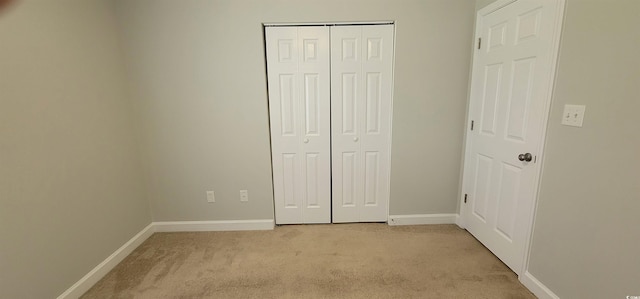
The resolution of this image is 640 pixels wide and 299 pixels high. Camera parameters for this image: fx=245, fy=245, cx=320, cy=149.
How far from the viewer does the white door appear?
60.6 inches

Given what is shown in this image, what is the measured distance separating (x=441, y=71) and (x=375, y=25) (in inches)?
28.6

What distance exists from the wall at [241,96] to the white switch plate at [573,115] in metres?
0.92

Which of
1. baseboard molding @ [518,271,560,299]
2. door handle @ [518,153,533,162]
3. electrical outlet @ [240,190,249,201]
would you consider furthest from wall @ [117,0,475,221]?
baseboard molding @ [518,271,560,299]

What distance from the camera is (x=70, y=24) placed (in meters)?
1.68

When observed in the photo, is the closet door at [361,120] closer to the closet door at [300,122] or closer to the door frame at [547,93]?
the closet door at [300,122]

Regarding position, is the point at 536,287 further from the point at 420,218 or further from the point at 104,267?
the point at 104,267

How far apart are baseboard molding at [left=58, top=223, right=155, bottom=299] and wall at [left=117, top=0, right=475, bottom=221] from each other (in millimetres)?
247

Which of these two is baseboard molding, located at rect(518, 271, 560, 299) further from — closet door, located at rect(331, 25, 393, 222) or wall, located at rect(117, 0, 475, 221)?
closet door, located at rect(331, 25, 393, 222)

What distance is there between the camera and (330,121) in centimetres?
234

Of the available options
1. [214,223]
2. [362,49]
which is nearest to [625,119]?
[362,49]

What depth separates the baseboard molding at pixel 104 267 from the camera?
5.38 feet

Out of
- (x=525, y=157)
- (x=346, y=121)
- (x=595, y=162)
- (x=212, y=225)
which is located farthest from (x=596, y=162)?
(x=212, y=225)

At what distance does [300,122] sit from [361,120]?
583mm

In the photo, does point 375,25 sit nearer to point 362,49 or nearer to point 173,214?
point 362,49
